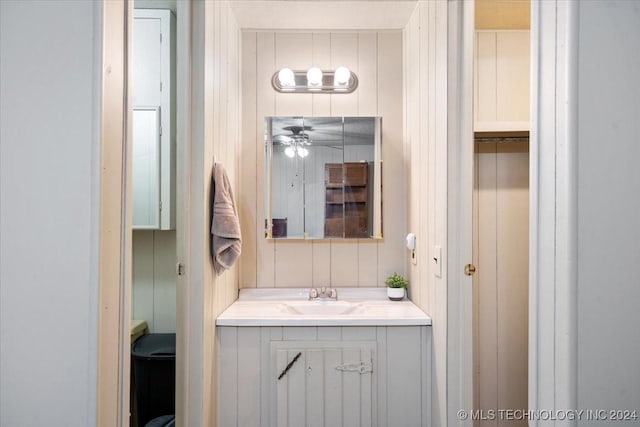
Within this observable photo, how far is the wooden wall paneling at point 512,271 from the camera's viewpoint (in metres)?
2.21

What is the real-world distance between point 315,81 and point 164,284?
57.0 inches

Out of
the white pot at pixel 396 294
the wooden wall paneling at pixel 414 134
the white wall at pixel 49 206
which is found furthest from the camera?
the white pot at pixel 396 294

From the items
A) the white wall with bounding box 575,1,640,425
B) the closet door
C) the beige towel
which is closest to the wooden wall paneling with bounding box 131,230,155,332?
the beige towel

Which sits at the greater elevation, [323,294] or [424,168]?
[424,168]

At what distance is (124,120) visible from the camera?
40.9 inches

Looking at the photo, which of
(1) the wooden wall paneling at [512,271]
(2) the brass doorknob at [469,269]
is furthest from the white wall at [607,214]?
(1) the wooden wall paneling at [512,271]

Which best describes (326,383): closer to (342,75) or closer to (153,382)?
(153,382)

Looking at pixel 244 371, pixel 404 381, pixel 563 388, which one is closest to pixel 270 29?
pixel 244 371

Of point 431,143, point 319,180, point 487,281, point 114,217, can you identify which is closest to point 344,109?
point 319,180

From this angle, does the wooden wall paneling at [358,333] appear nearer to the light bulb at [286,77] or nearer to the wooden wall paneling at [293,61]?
the wooden wall paneling at [293,61]

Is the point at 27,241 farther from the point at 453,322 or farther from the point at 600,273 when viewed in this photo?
the point at 453,322

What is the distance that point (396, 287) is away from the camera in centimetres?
236

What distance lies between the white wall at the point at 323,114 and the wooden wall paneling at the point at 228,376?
589 mm

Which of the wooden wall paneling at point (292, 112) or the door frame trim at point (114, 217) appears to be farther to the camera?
the wooden wall paneling at point (292, 112)
